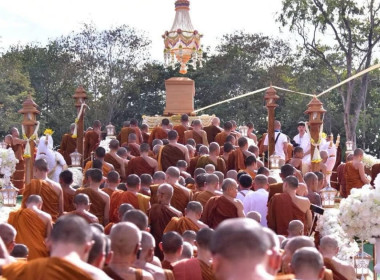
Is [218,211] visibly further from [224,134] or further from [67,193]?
[224,134]

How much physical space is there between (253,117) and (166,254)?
123ft

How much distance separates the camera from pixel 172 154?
1638 centimetres

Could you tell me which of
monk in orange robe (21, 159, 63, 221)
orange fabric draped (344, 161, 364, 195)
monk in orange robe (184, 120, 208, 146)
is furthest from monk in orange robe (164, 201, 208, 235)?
orange fabric draped (344, 161, 364, 195)

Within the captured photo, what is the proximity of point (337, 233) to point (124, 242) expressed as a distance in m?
5.94

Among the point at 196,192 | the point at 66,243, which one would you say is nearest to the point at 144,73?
the point at 196,192

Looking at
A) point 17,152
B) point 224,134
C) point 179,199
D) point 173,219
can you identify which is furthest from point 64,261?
point 17,152

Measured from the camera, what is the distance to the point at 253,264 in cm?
370

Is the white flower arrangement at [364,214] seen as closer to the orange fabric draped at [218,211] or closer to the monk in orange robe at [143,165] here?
the orange fabric draped at [218,211]

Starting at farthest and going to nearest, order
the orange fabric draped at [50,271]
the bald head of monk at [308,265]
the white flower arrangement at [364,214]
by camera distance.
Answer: the white flower arrangement at [364,214] → the bald head of monk at [308,265] → the orange fabric draped at [50,271]

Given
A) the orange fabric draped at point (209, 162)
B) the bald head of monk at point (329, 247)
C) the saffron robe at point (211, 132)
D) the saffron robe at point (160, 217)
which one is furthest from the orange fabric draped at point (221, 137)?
the bald head of monk at point (329, 247)

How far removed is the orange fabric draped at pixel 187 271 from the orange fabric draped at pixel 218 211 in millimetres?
3859

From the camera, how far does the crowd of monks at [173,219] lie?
14.7 feet

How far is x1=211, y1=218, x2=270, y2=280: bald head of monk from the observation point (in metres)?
3.68

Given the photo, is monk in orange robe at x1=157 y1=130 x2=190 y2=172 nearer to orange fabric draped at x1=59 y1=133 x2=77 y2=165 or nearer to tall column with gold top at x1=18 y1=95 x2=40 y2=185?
tall column with gold top at x1=18 y1=95 x2=40 y2=185
